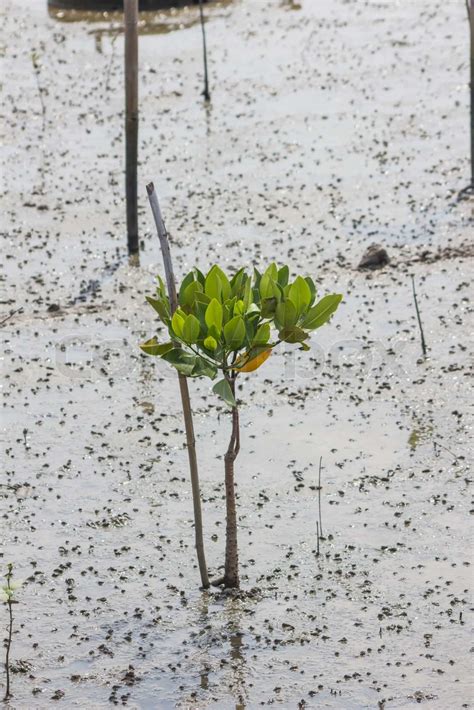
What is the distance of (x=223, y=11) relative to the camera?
738 inches

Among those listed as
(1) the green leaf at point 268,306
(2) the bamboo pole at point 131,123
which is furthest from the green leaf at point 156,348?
(2) the bamboo pole at point 131,123

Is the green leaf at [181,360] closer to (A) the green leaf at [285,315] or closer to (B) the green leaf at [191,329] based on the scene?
(B) the green leaf at [191,329]

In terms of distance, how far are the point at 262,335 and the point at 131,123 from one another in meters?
5.13

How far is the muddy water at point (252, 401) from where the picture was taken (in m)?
6.38

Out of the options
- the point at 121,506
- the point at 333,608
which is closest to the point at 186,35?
the point at 121,506

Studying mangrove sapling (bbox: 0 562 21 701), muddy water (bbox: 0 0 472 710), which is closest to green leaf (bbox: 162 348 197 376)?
mangrove sapling (bbox: 0 562 21 701)

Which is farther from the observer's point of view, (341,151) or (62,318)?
(341,151)

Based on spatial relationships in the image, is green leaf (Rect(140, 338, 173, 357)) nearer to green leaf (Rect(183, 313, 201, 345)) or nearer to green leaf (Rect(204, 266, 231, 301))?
green leaf (Rect(183, 313, 201, 345))

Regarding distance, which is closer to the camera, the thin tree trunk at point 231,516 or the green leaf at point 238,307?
the green leaf at point 238,307

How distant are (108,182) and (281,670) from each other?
7.53m

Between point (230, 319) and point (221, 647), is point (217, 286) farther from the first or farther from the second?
point (221, 647)

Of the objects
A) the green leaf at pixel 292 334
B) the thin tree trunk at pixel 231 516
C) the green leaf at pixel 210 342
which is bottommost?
the thin tree trunk at pixel 231 516

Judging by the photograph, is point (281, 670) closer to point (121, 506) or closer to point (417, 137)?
point (121, 506)

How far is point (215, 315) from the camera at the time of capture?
609cm
